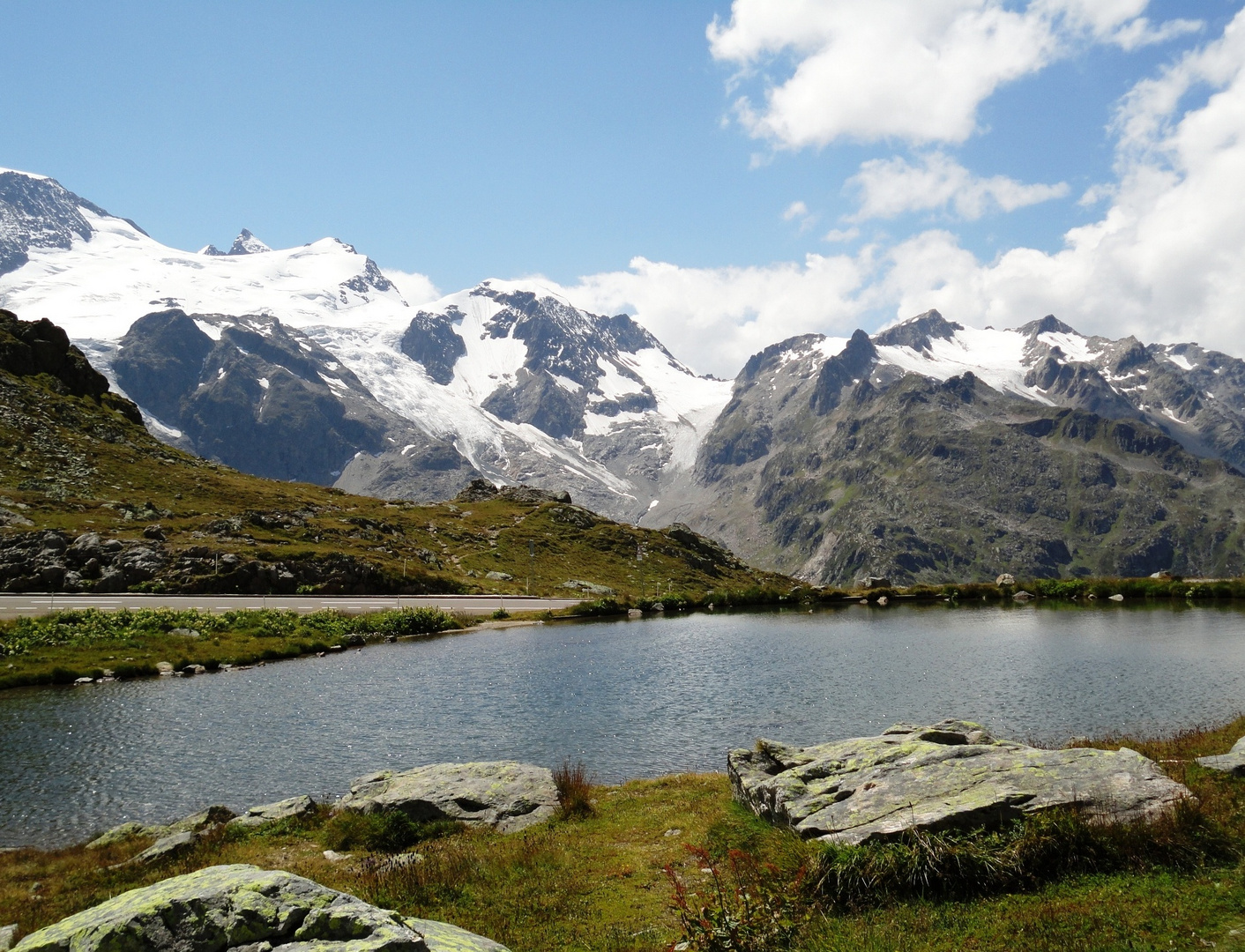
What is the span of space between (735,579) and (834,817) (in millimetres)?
169096

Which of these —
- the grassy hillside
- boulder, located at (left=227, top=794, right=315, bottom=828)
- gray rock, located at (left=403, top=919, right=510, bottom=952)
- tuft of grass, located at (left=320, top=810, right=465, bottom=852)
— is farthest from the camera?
the grassy hillside

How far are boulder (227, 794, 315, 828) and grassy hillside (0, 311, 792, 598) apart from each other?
84.4 m

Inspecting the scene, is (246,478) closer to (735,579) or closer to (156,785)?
(735,579)

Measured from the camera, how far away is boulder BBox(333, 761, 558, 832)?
24188mm

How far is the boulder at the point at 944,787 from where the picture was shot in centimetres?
1545

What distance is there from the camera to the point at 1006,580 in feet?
403

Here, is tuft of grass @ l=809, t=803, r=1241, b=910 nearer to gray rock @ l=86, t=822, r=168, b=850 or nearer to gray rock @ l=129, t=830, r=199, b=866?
gray rock @ l=129, t=830, r=199, b=866

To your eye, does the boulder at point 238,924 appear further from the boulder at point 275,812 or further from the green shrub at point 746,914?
the boulder at point 275,812

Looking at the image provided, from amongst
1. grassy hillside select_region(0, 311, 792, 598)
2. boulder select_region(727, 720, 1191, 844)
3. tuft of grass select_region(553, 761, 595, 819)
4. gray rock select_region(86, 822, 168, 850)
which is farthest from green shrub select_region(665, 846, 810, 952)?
grassy hillside select_region(0, 311, 792, 598)

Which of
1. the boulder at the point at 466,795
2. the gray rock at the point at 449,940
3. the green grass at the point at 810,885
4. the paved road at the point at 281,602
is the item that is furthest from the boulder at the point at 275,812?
the paved road at the point at 281,602

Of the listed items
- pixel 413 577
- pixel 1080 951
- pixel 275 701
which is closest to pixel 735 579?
pixel 413 577

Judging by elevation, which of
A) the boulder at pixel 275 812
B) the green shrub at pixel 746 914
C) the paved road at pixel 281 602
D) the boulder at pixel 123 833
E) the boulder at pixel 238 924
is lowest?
the boulder at pixel 123 833

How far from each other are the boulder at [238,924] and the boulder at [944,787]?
32.0 ft

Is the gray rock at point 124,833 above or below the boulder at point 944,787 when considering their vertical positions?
below
